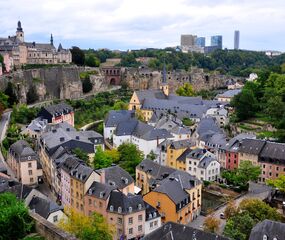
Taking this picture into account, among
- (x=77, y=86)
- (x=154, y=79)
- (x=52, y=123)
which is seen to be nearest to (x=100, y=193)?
(x=52, y=123)

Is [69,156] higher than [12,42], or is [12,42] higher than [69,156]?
[12,42]

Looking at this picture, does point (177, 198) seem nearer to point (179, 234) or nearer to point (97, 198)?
point (97, 198)

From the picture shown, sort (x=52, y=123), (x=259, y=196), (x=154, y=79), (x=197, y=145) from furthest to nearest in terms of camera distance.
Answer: (x=154, y=79) → (x=52, y=123) → (x=197, y=145) → (x=259, y=196)

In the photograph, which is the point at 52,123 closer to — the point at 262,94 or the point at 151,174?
the point at 151,174

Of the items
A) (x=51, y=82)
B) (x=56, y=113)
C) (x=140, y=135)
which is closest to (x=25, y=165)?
(x=140, y=135)

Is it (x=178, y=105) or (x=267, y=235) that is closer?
(x=267, y=235)

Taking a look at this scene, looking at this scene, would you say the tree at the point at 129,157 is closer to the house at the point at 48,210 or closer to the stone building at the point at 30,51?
the house at the point at 48,210

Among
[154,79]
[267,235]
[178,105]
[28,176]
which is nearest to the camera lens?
[267,235]

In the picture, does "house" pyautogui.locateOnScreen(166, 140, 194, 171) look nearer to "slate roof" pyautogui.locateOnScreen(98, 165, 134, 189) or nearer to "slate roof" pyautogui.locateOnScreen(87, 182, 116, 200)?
"slate roof" pyautogui.locateOnScreen(98, 165, 134, 189)
